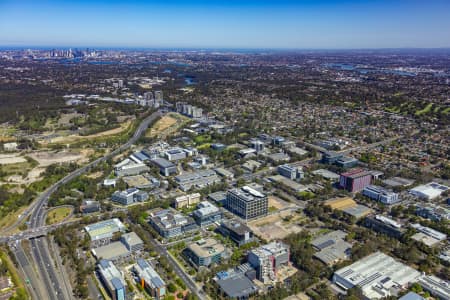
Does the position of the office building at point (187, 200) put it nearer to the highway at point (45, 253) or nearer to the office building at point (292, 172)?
the highway at point (45, 253)

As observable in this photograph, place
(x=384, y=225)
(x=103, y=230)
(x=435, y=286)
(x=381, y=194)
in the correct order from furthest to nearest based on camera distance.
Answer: (x=381, y=194) → (x=384, y=225) → (x=103, y=230) → (x=435, y=286)

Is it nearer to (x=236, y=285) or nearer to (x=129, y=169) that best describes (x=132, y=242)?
(x=236, y=285)

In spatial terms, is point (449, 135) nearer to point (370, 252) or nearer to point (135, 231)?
point (370, 252)

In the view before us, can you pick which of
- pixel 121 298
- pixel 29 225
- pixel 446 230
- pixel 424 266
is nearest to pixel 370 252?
pixel 424 266

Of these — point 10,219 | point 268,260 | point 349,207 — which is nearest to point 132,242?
point 268,260

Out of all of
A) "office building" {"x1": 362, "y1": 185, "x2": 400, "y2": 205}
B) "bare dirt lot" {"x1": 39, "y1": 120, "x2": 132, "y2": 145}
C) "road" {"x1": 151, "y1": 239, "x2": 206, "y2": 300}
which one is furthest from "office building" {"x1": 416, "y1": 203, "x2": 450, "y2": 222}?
"bare dirt lot" {"x1": 39, "y1": 120, "x2": 132, "y2": 145}

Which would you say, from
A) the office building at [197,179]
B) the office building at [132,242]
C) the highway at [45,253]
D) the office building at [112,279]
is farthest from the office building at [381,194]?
the highway at [45,253]
